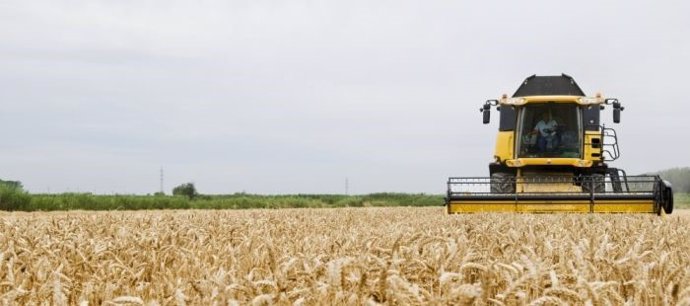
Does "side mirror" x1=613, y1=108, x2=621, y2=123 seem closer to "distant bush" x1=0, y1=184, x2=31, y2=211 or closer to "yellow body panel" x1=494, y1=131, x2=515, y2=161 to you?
"yellow body panel" x1=494, y1=131, x2=515, y2=161

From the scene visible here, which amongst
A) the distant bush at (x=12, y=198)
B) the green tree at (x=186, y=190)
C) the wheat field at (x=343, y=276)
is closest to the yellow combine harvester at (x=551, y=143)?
the wheat field at (x=343, y=276)

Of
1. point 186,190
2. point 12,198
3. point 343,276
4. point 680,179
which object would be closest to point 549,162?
point 343,276

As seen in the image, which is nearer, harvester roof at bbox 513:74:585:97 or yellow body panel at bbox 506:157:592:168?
yellow body panel at bbox 506:157:592:168

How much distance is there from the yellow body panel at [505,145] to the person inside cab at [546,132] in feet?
2.10

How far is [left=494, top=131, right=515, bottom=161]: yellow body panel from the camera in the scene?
18.8 metres

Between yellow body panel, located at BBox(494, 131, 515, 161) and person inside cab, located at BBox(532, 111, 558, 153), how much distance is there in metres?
0.64

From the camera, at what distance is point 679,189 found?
77.2 metres

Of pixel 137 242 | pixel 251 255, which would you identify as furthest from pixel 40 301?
pixel 137 242

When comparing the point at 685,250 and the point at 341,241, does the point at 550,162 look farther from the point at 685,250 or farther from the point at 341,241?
the point at 341,241

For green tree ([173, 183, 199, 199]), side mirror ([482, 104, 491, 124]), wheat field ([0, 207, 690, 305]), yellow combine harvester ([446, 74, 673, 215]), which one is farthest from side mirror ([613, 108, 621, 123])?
green tree ([173, 183, 199, 199])

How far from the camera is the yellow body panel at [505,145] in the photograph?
18812 mm

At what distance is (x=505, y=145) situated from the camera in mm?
19016

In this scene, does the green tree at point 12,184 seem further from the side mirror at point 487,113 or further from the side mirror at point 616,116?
the side mirror at point 616,116

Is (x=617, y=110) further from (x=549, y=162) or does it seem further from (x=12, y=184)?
(x=12, y=184)
